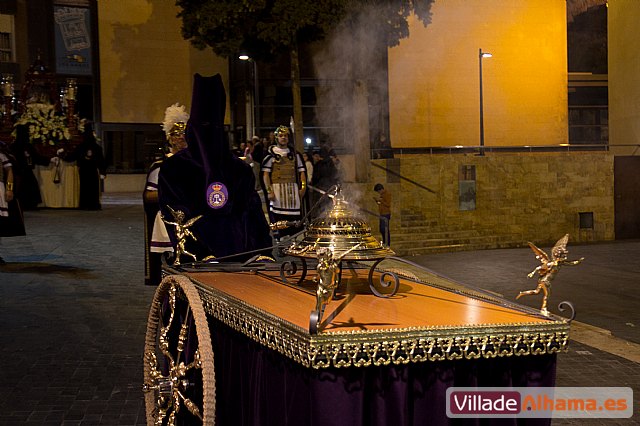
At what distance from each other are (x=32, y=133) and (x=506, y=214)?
11320mm

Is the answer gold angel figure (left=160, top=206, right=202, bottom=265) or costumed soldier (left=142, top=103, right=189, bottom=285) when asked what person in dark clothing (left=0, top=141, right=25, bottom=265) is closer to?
costumed soldier (left=142, top=103, right=189, bottom=285)

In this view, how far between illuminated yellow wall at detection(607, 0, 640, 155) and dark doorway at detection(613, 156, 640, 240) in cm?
118

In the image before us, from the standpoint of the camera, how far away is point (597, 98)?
117 ft

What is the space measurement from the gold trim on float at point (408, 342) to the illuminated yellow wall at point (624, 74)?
18.9 metres

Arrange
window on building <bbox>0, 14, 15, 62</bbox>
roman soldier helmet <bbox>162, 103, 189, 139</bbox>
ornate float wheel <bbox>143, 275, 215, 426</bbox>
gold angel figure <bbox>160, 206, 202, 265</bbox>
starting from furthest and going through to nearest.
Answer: window on building <bbox>0, 14, 15, 62</bbox>, roman soldier helmet <bbox>162, 103, 189, 139</bbox>, gold angel figure <bbox>160, 206, 202, 265</bbox>, ornate float wheel <bbox>143, 275, 215, 426</bbox>

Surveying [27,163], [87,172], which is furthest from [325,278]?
[87,172]

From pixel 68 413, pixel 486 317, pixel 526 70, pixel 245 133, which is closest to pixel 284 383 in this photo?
pixel 486 317

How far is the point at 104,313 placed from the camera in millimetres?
8750

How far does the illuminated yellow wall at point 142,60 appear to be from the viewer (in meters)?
31.3

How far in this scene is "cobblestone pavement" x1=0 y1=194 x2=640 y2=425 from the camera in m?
5.71

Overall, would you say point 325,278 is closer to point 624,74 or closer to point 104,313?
point 104,313

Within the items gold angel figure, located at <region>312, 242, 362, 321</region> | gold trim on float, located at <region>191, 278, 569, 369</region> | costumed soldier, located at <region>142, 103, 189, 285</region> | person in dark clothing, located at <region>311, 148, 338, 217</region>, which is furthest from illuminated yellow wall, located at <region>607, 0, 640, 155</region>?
gold angel figure, located at <region>312, 242, 362, 321</region>

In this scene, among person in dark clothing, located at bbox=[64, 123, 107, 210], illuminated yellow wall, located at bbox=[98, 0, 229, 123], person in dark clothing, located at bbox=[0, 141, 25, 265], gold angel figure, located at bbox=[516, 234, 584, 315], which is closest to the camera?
gold angel figure, located at bbox=[516, 234, 584, 315]

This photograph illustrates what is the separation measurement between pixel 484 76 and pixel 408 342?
84.2 feet
